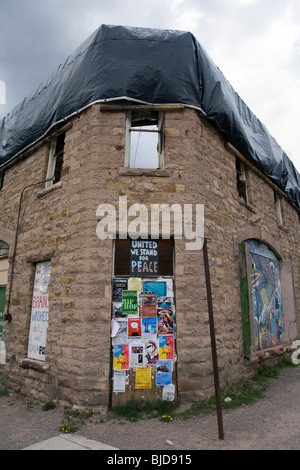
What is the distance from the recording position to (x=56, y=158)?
6.73m

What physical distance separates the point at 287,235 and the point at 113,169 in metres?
6.82

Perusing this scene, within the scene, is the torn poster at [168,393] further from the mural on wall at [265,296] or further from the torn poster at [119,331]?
the mural on wall at [265,296]

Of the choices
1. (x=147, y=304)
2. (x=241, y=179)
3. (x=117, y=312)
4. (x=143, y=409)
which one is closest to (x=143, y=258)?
(x=147, y=304)

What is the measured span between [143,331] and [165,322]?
1.29 ft

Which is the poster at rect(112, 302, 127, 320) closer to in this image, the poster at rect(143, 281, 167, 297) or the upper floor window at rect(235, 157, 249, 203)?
the poster at rect(143, 281, 167, 297)

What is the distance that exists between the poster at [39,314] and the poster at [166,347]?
2.22 m

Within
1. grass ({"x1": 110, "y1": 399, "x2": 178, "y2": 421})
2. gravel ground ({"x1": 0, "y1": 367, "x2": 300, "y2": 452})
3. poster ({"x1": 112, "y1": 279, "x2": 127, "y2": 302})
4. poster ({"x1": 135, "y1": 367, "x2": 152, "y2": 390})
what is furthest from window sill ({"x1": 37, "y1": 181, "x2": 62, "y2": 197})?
grass ({"x1": 110, "y1": 399, "x2": 178, "y2": 421})

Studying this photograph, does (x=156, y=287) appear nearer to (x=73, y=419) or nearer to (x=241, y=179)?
(x=73, y=419)

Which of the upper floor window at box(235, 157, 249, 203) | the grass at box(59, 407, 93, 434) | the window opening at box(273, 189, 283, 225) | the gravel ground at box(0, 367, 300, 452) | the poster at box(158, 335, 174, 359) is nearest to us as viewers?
the gravel ground at box(0, 367, 300, 452)

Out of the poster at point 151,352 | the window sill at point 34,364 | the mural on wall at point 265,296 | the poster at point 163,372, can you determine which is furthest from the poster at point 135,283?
the mural on wall at point 265,296

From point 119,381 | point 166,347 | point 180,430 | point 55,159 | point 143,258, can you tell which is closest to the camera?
point 180,430

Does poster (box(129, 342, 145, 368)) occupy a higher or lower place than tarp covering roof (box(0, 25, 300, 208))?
lower

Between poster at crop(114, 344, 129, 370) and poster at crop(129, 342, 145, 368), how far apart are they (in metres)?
0.06

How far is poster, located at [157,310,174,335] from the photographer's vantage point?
482cm
